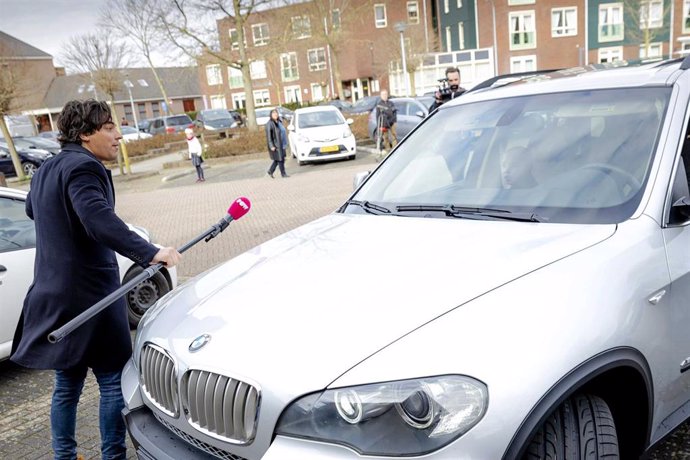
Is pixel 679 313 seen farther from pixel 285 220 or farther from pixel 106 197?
pixel 285 220

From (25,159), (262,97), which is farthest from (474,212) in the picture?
(262,97)

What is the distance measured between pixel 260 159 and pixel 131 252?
19.0 metres

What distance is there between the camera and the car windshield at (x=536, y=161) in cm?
264

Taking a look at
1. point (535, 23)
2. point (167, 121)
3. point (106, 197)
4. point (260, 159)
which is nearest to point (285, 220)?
point (106, 197)

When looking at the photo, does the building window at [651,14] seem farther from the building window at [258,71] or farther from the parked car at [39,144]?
the parked car at [39,144]

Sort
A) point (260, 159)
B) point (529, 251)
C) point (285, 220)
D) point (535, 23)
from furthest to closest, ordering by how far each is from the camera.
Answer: point (535, 23)
point (260, 159)
point (285, 220)
point (529, 251)

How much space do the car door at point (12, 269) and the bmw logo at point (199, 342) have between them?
2.97 metres

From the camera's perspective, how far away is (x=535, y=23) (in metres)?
45.9

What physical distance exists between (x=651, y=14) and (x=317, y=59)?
28014 mm

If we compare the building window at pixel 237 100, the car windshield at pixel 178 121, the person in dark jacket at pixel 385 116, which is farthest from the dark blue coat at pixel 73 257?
the building window at pixel 237 100

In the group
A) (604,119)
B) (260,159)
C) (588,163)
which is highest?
(604,119)

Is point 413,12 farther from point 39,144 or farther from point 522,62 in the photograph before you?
point 39,144

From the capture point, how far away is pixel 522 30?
1812 inches

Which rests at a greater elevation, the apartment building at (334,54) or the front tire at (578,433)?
the apartment building at (334,54)
